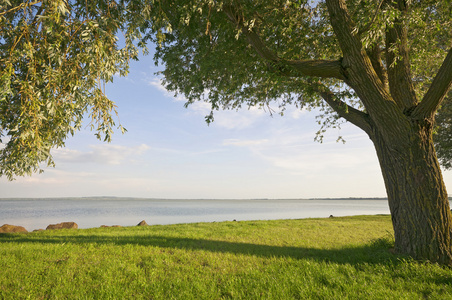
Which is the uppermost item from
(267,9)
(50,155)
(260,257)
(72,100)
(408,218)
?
(267,9)

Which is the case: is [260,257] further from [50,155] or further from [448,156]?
[448,156]

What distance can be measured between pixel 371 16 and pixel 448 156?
24.6 metres

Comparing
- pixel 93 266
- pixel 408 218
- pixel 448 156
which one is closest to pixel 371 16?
pixel 408 218

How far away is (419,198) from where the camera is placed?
23.5 feet

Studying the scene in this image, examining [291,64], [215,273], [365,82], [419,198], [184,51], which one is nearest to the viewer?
[215,273]

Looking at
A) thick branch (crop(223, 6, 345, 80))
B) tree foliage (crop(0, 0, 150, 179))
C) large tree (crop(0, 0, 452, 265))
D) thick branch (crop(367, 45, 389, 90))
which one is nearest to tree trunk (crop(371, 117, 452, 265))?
large tree (crop(0, 0, 452, 265))

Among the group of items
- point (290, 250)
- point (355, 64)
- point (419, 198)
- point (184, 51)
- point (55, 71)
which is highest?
point (184, 51)

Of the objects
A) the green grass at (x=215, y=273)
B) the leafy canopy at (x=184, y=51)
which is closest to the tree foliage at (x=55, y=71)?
the leafy canopy at (x=184, y=51)

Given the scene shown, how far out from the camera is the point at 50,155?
19.0 ft

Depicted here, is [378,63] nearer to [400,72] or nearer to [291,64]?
[400,72]

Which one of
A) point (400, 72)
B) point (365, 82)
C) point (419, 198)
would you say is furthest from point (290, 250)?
point (400, 72)

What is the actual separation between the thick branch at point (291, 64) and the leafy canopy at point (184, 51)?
33mm

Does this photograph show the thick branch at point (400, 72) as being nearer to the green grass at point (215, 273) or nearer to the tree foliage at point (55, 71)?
the green grass at point (215, 273)

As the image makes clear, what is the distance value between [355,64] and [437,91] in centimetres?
238
